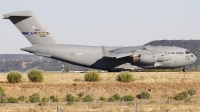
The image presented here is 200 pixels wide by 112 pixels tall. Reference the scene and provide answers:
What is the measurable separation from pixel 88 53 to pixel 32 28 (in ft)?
24.7

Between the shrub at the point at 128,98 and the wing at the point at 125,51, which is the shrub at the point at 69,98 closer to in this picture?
the shrub at the point at 128,98

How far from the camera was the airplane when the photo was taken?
62344 mm

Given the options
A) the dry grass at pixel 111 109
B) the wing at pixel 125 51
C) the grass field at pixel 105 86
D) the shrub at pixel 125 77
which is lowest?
the dry grass at pixel 111 109

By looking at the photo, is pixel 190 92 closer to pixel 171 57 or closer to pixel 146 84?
pixel 146 84

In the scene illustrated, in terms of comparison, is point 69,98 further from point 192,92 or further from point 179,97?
point 192,92

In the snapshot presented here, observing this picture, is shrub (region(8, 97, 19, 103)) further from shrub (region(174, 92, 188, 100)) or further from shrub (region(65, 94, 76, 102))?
shrub (region(174, 92, 188, 100))

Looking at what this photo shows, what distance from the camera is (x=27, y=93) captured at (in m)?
46.3

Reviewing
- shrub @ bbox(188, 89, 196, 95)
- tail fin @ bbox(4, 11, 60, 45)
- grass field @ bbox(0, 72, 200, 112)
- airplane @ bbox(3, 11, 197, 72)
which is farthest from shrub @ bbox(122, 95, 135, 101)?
tail fin @ bbox(4, 11, 60, 45)

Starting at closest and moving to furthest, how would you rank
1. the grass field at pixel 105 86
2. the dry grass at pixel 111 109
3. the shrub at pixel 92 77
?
the dry grass at pixel 111 109, the grass field at pixel 105 86, the shrub at pixel 92 77

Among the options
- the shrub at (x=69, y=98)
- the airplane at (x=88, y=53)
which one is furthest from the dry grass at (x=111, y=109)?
the airplane at (x=88, y=53)

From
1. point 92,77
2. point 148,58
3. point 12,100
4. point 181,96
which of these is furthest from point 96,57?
point 12,100

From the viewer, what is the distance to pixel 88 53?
6362 cm

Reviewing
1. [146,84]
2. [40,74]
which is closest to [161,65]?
[146,84]

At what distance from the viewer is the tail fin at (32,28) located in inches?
2452
